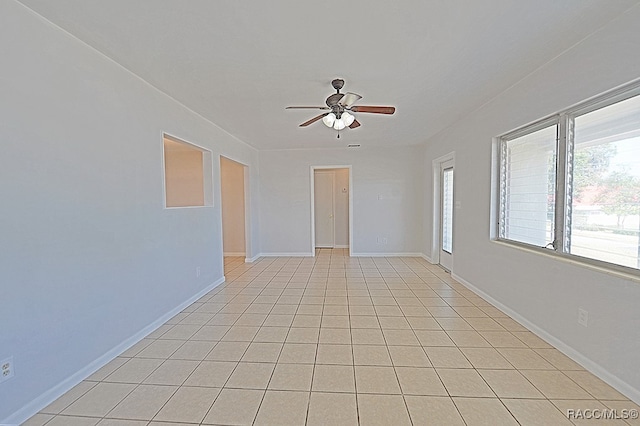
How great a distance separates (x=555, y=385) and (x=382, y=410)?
124 centimetres

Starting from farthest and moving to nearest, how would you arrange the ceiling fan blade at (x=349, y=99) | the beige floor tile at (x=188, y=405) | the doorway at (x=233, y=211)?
the doorway at (x=233, y=211) < the ceiling fan blade at (x=349, y=99) < the beige floor tile at (x=188, y=405)

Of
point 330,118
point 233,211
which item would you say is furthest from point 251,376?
point 233,211

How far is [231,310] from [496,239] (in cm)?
326

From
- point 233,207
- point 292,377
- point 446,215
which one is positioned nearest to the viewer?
point 292,377

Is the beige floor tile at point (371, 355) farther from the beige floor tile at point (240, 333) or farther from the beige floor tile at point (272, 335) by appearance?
the beige floor tile at point (240, 333)

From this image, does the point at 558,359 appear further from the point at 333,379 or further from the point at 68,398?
the point at 68,398

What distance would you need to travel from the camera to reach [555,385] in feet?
6.51

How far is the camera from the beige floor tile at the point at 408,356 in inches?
88.9

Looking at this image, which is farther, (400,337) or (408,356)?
(400,337)

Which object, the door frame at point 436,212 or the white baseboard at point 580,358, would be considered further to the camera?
the door frame at point 436,212

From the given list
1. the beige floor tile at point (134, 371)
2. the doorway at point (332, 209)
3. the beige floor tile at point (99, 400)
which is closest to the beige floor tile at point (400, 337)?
the beige floor tile at point (134, 371)

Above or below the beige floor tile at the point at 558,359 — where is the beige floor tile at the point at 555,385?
below

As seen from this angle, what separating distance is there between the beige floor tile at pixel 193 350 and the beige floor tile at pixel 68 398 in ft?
1.83

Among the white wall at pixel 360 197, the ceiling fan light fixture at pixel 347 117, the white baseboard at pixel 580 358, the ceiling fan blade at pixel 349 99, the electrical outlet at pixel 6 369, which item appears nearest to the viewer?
the electrical outlet at pixel 6 369
